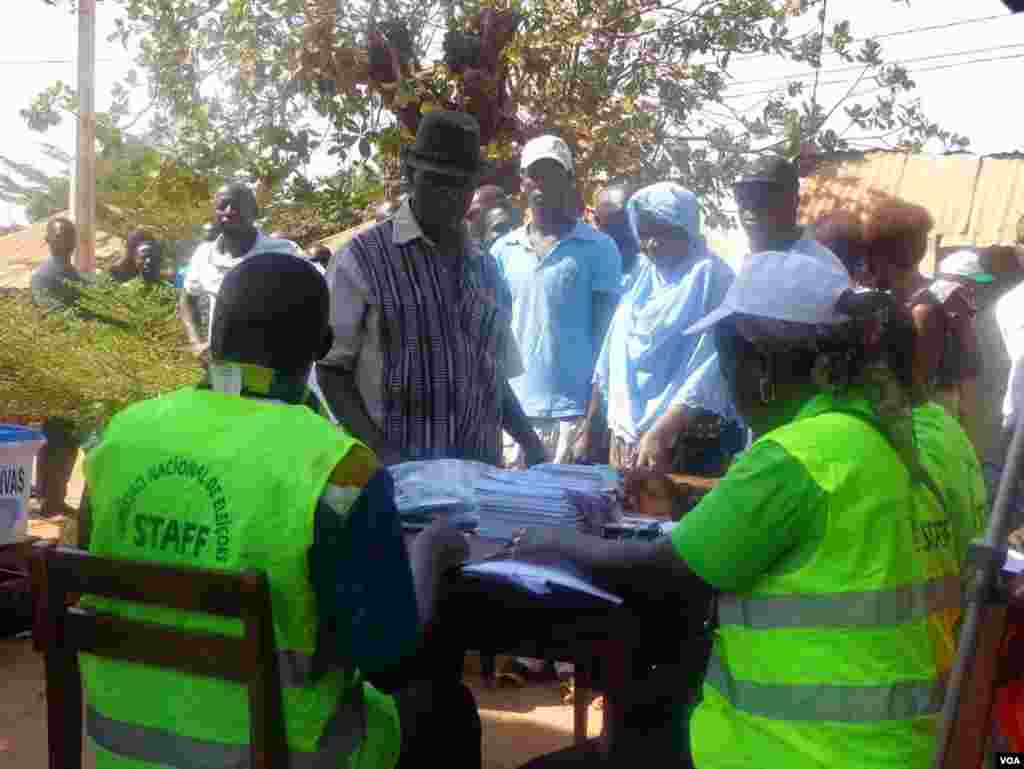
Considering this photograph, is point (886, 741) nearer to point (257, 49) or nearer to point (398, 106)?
point (398, 106)

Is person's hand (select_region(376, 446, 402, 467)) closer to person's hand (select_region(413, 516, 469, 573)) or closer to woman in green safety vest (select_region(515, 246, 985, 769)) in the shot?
person's hand (select_region(413, 516, 469, 573))

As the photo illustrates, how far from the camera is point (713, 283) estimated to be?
4879 millimetres

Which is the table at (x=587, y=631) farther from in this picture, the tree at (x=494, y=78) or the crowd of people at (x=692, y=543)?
the tree at (x=494, y=78)

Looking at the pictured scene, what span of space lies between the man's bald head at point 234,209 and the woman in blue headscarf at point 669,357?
2.22 metres

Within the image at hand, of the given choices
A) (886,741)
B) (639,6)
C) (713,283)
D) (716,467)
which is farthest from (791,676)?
(639,6)

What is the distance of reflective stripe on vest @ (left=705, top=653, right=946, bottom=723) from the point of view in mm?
1914

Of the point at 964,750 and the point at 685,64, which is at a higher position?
the point at 685,64

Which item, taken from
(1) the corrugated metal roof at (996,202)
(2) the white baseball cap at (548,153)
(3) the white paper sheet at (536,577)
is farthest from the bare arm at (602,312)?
(1) the corrugated metal roof at (996,202)

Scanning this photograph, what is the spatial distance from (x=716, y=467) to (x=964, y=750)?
2.85 m

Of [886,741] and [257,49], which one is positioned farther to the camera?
[257,49]

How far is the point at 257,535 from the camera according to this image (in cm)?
203

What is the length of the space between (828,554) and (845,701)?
23 cm

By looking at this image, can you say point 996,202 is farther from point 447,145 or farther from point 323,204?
point 447,145

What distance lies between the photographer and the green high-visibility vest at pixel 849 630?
1.92 meters
